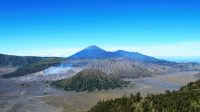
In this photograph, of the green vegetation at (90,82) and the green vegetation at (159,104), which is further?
the green vegetation at (90,82)

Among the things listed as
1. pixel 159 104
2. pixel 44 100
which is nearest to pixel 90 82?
pixel 44 100

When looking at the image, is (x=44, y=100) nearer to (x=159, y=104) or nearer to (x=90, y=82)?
(x=90, y=82)

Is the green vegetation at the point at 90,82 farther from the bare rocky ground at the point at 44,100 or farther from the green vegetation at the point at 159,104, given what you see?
the green vegetation at the point at 159,104

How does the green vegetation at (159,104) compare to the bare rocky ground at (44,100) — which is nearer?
the green vegetation at (159,104)

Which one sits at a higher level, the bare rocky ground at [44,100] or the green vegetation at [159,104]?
the green vegetation at [159,104]

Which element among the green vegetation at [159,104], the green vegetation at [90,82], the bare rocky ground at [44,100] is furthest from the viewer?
the green vegetation at [90,82]

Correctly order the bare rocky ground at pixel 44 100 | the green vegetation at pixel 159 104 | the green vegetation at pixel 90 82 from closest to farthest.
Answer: the green vegetation at pixel 159 104
the bare rocky ground at pixel 44 100
the green vegetation at pixel 90 82

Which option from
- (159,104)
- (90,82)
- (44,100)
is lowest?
(44,100)

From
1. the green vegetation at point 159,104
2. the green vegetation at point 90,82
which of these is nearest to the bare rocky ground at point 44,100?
the green vegetation at point 90,82
